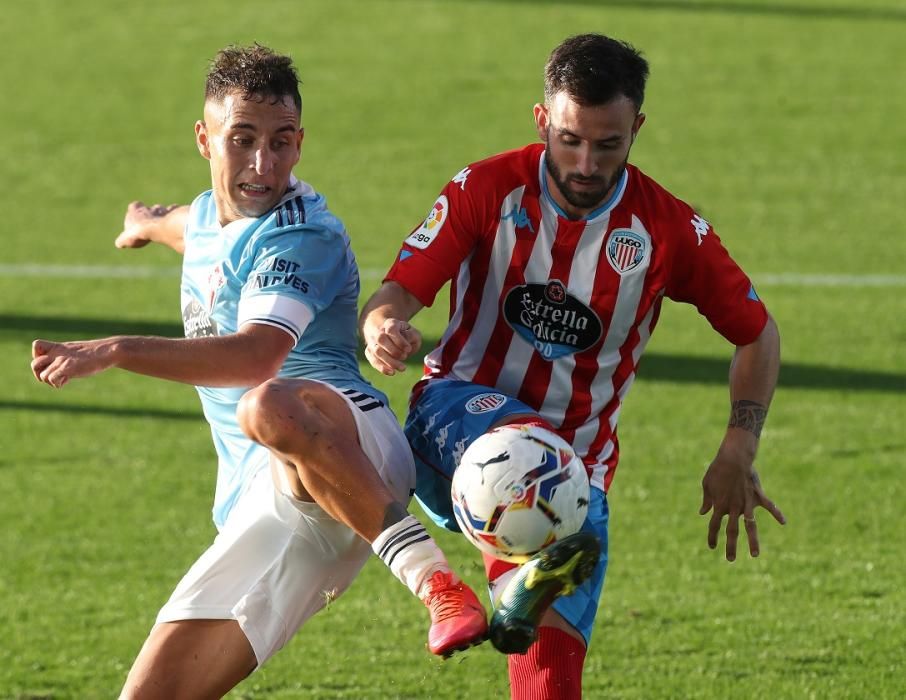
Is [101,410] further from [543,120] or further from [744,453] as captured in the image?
[744,453]

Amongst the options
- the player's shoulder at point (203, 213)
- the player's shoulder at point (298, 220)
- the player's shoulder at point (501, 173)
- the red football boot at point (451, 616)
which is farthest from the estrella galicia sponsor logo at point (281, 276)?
the red football boot at point (451, 616)

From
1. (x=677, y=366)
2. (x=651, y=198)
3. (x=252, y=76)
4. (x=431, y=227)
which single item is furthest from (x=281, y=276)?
(x=677, y=366)

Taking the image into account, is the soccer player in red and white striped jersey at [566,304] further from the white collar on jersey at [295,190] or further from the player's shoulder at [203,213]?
the player's shoulder at [203,213]

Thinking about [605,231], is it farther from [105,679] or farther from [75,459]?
[75,459]

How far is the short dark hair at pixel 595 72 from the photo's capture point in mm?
4922

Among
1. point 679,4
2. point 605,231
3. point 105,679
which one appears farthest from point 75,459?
point 679,4

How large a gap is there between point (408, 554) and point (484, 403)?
713 millimetres

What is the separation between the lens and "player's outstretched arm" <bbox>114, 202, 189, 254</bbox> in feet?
19.4

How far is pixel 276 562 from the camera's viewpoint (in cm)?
497

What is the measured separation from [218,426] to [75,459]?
13.5ft

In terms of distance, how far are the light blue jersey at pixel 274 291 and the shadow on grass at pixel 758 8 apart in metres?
15.6

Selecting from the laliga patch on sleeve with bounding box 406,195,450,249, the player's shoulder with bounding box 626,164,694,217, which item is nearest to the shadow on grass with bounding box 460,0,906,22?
the player's shoulder with bounding box 626,164,694,217

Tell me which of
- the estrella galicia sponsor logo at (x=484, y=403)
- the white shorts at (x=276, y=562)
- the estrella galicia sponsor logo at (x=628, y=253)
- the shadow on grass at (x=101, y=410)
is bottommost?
the shadow on grass at (x=101, y=410)

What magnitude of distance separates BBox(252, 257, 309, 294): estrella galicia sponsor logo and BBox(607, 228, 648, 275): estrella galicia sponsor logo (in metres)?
1.01
